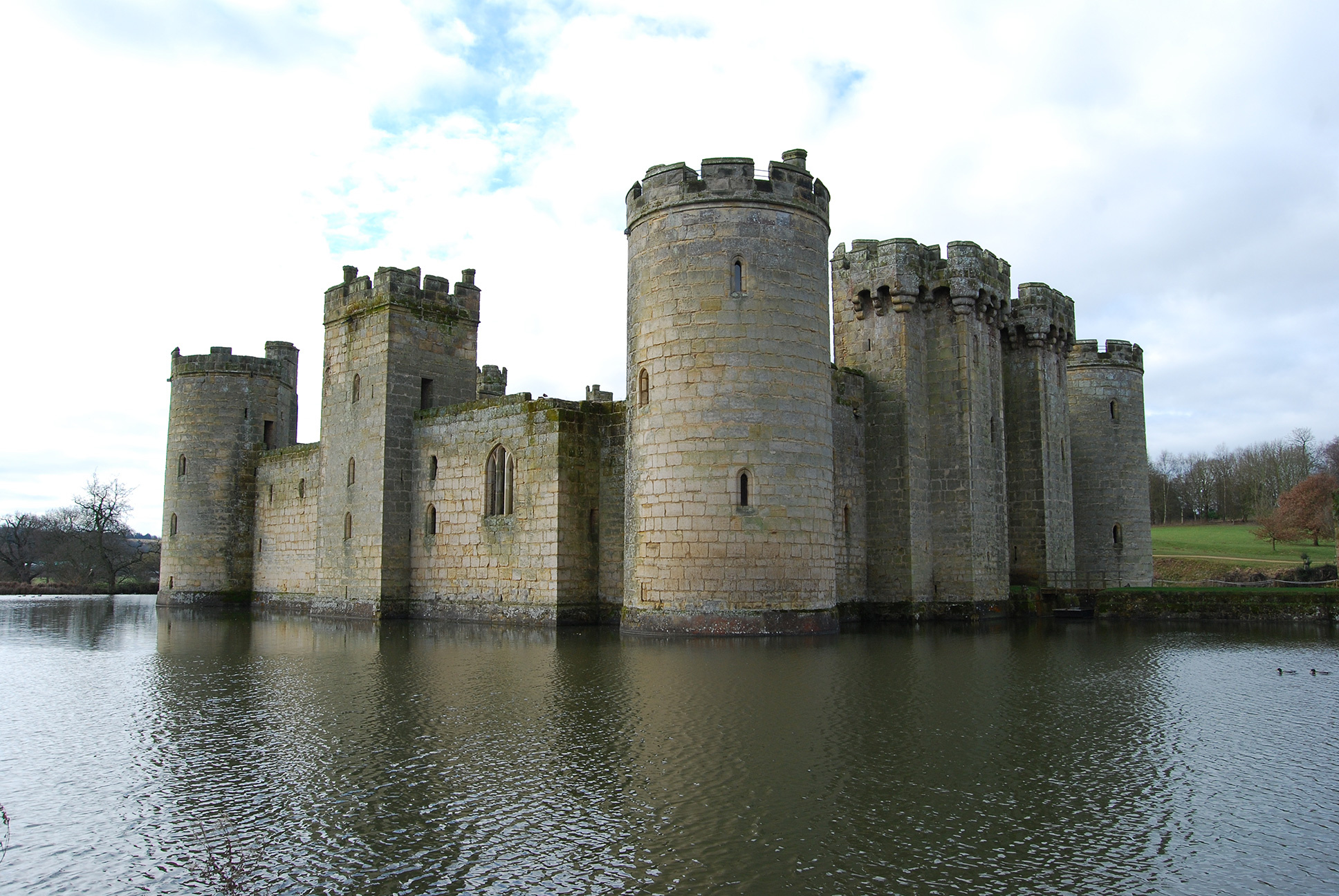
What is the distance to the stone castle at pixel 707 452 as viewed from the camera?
19531mm

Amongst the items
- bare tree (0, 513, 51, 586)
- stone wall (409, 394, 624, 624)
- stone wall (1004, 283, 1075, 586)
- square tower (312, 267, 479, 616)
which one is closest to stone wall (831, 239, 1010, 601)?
stone wall (1004, 283, 1075, 586)

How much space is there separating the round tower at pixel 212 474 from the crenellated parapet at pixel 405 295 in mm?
8549

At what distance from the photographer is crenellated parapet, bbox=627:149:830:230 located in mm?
20109

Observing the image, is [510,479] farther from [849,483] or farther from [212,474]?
[212,474]

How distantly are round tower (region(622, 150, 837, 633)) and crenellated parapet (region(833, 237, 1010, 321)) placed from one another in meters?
4.81

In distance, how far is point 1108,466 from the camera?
34.0m

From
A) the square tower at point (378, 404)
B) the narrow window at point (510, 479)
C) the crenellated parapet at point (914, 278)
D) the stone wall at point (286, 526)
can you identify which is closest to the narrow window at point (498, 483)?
the narrow window at point (510, 479)

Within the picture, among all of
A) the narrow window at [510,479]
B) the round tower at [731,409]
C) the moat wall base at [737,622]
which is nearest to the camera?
the moat wall base at [737,622]

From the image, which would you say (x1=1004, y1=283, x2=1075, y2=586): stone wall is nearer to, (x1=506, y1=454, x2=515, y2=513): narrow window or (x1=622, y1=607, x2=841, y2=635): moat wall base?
(x1=622, y1=607, x2=841, y2=635): moat wall base

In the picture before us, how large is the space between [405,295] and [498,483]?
6613mm

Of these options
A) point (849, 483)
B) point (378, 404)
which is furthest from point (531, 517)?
point (849, 483)

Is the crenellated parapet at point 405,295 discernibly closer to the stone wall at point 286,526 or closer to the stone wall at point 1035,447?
the stone wall at point 286,526

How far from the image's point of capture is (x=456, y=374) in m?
29.1

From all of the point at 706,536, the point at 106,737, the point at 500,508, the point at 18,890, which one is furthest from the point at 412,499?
the point at 18,890
